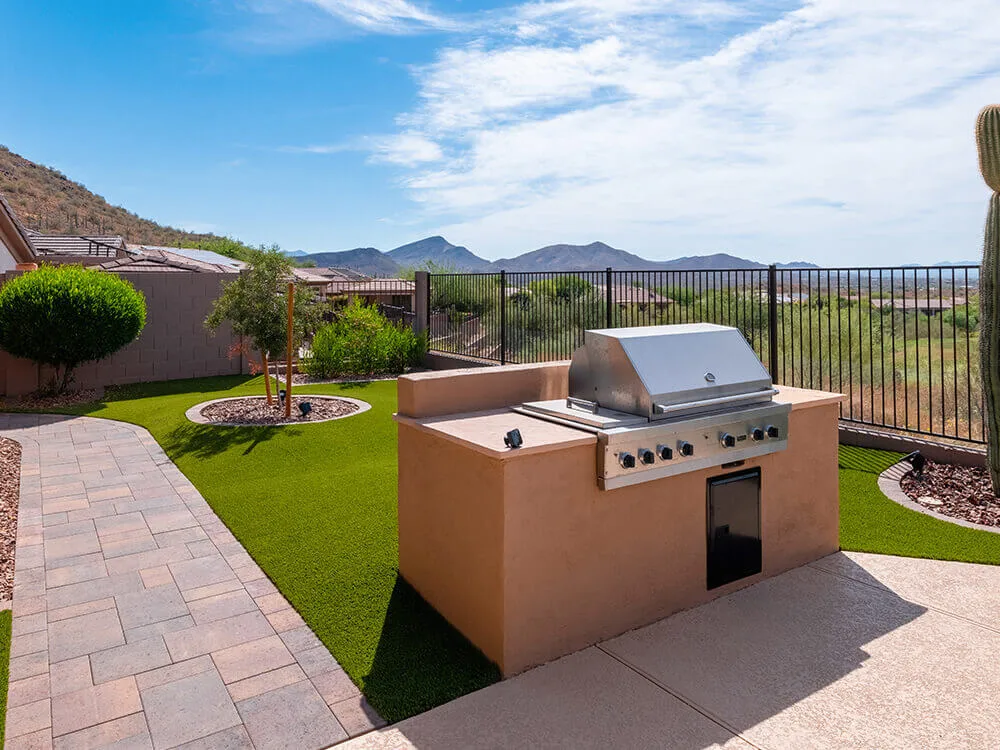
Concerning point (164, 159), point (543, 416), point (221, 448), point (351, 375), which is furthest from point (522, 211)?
point (164, 159)

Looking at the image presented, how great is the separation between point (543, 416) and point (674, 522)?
0.88 m

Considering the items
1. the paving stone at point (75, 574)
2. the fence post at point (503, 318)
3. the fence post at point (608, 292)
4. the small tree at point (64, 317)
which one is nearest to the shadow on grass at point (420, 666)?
the paving stone at point (75, 574)

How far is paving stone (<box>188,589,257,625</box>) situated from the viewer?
3451 millimetres

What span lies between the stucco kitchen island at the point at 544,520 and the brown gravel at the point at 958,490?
6.00ft

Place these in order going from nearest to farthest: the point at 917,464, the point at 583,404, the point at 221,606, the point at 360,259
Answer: the point at 583,404, the point at 221,606, the point at 917,464, the point at 360,259

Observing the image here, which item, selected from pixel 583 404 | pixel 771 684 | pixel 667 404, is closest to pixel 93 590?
pixel 583 404

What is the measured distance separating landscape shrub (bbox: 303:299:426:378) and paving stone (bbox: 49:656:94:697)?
31.3 ft

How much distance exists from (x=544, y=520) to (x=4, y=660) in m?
2.68

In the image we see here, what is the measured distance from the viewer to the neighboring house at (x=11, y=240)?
15.2m

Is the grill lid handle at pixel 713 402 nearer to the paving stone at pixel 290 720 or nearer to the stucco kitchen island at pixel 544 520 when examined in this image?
the stucco kitchen island at pixel 544 520

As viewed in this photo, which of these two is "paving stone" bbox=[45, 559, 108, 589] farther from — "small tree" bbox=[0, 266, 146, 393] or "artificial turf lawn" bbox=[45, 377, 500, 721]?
"small tree" bbox=[0, 266, 146, 393]

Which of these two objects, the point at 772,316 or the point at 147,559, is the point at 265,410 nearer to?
the point at 147,559

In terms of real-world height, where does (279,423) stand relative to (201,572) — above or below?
above

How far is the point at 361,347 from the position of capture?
498 inches
